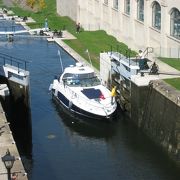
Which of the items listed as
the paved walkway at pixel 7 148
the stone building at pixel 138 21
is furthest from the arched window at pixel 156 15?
the paved walkway at pixel 7 148

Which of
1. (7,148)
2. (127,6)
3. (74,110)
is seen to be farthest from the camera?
(127,6)

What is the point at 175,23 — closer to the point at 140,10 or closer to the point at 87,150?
the point at 140,10

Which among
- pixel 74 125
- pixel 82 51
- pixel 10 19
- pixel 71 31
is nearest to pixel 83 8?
pixel 71 31

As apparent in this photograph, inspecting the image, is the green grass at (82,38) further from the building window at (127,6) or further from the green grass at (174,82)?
the green grass at (174,82)

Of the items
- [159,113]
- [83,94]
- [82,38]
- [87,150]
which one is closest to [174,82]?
[159,113]

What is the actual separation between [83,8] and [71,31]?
6.06m

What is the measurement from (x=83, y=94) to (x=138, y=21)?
20.2 metres

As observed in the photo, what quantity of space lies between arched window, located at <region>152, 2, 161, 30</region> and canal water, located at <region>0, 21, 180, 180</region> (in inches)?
554

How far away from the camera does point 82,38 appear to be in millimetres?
75312

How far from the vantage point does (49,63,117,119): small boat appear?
4366 centimetres

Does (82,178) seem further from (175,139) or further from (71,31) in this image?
(71,31)

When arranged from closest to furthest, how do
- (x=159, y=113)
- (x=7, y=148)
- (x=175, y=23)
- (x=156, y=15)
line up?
(x=7, y=148)
(x=159, y=113)
(x=175, y=23)
(x=156, y=15)

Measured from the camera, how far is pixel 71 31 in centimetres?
8375

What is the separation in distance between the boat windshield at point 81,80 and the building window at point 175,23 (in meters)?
9.91
